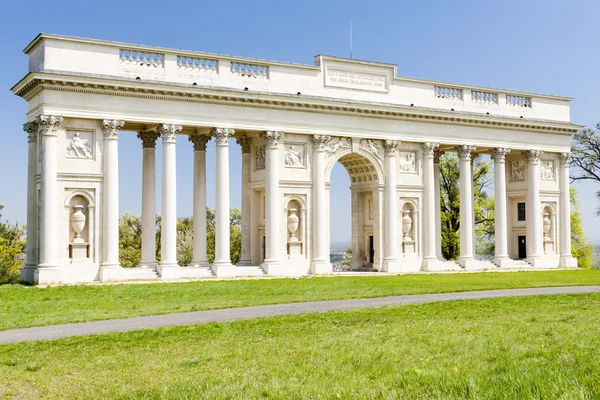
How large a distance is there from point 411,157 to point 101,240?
25.5 meters

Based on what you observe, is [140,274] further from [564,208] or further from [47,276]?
[564,208]

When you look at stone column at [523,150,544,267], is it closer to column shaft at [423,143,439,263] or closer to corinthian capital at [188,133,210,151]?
column shaft at [423,143,439,263]

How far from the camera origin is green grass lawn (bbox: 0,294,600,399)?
42.2 ft

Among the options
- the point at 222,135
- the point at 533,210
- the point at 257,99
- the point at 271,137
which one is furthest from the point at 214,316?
the point at 533,210

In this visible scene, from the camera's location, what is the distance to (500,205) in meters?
62.3

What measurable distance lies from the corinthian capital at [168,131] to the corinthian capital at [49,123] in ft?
21.2

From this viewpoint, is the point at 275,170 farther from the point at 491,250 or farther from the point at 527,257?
the point at 491,250

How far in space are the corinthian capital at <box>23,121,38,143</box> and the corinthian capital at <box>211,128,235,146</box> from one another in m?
11.4

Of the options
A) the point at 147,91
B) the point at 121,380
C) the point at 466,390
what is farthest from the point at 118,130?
the point at 466,390

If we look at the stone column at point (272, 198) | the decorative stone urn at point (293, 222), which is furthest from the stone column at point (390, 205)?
the stone column at point (272, 198)

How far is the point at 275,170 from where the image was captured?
51.4m

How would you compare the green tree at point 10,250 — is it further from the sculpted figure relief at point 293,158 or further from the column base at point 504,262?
the column base at point 504,262

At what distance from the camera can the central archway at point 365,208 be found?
56.7m

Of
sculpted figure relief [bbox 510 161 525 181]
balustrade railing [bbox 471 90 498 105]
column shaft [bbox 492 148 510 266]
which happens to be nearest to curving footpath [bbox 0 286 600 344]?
column shaft [bbox 492 148 510 266]
